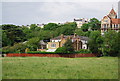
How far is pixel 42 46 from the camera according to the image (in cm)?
7419

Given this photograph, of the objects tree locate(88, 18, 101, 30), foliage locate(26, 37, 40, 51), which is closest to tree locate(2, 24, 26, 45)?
foliage locate(26, 37, 40, 51)

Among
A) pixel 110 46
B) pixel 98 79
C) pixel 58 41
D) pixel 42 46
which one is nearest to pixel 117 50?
pixel 110 46

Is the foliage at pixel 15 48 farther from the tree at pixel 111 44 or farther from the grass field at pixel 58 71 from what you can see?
the grass field at pixel 58 71

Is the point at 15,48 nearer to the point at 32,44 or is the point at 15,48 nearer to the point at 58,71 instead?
the point at 32,44

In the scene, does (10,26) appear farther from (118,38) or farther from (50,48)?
(118,38)

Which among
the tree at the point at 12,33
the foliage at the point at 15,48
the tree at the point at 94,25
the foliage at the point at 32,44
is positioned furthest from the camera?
the tree at the point at 94,25

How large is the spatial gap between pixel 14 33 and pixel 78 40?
19544 mm

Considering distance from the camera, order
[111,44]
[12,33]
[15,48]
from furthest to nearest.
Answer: [12,33] < [15,48] < [111,44]

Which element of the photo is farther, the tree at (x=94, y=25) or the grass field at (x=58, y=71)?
the tree at (x=94, y=25)

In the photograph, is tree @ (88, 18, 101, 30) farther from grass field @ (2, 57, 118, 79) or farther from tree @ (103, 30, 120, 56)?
grass field @ (2, 57, 118, 79)

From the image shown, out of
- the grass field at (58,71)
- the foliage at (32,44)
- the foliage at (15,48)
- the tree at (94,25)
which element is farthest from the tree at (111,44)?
the tree at (94,25)

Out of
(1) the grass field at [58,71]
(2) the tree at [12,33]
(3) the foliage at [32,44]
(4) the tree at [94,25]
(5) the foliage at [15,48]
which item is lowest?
(1) the grass field at [58,71]

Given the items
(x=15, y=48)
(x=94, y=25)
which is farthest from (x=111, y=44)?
(x=94, y=25)

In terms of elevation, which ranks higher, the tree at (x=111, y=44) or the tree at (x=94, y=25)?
the tree at (x=94, y=25)
